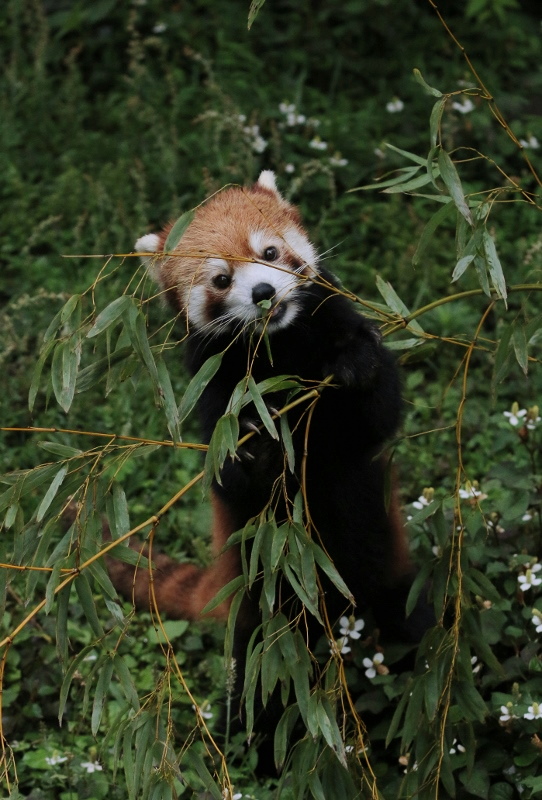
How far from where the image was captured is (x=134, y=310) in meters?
2.54

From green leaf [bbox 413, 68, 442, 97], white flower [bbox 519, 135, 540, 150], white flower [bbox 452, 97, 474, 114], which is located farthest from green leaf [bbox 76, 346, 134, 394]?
white flower [bbox 519, 135, 540, 150]

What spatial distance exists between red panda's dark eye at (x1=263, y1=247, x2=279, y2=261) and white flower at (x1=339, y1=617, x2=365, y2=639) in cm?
118

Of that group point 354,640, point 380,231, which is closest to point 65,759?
point 354,640

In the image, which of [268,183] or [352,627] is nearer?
[352,627]

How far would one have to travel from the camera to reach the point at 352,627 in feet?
11.9

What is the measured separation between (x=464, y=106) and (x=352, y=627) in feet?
10.5

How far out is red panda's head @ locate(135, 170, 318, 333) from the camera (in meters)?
3.35

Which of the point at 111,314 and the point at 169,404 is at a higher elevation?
the point at 111,314

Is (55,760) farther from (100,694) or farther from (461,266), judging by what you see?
(461,266)

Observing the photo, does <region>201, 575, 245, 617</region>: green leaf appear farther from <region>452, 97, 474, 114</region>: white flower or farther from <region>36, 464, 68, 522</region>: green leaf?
<region>452, 97, 474, 114</region>: white flower

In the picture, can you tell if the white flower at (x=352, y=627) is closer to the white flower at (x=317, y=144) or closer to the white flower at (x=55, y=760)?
the white flower at (x=55, y=760)

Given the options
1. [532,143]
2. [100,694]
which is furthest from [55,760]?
[532,143]

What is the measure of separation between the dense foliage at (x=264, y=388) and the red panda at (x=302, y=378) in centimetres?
14

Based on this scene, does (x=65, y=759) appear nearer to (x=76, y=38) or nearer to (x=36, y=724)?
(x=36, y=724)
